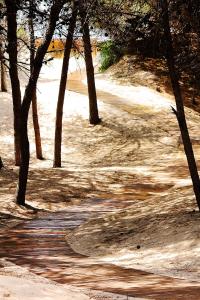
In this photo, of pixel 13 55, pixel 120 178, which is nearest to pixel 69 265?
pixel 13 55

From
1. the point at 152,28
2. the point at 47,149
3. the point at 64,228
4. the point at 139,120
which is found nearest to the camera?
the point at 152,28

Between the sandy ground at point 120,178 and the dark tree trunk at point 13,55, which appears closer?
the sandy ground at point 120,178

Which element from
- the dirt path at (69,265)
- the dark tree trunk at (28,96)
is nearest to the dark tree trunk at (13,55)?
the dark tree trunk at (28,96)

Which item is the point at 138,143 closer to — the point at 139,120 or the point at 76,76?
the point at 139,120

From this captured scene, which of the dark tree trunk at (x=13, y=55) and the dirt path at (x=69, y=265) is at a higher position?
the dark tree trunk at (x=13, y=55)

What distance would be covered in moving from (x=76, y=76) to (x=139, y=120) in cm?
1718

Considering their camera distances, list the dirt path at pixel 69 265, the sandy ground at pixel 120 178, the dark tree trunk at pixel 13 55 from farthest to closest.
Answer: the dark tree trunk at pixel 13 55 < the sandy ground at pixel 120 178 < the dirt path at pixel 69 265

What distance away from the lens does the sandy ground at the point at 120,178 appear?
32.7ft

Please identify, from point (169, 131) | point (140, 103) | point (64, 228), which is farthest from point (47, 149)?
point (64, 228)

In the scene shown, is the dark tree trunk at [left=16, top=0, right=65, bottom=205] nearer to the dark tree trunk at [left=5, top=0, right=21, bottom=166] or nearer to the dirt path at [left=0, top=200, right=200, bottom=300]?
the dark tree trunk at [left=5, top=0, right=21, bottom=166]

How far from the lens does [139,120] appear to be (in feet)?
94.9

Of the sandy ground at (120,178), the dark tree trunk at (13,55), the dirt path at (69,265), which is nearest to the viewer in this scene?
the dirt path at (69,265)

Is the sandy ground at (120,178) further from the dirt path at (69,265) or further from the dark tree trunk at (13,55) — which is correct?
the dark tree trunk at (13,55)

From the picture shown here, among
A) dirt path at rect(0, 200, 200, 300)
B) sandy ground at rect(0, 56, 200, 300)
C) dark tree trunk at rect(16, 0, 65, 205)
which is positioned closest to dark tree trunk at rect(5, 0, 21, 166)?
dark tree trunk at rect(16, 0, 65, 205)
